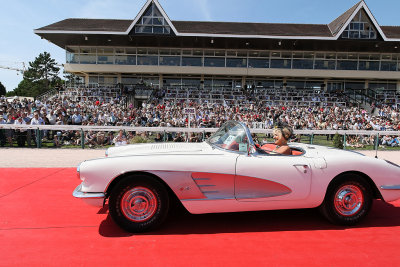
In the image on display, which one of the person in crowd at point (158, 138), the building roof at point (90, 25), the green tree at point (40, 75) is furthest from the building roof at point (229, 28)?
the green tree at point (40, 75)

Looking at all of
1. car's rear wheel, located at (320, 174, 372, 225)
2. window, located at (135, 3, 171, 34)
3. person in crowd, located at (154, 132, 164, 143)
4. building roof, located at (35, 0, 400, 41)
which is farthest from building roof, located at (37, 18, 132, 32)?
car's rear wheel, located at (320, 174, 372, 225)

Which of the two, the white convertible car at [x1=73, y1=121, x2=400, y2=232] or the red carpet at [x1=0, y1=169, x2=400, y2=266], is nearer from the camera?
the red carpet at [x1=0, y1=169, x2=400, y2=266]

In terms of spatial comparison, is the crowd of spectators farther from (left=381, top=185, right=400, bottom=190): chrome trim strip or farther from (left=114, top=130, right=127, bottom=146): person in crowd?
(left=381, top=185, right=400, bottom=190): chrome trim strip

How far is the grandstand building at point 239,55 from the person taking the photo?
25297mm

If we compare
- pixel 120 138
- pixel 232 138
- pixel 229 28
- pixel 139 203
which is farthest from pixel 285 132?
pixel 229 28

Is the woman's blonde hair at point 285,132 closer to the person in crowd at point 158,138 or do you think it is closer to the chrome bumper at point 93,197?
the chrome bumper at point 93,197

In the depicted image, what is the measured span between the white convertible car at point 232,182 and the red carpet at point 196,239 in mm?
308

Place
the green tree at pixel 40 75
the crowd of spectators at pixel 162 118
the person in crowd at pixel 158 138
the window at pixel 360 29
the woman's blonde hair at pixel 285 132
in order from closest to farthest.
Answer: the woman's blonde hair at pixel 285 132 → the person in crowd at pixel 158 138 → the crowd of spectators at pixel 162 118 → the window at pixel 360 29 → the green tree at pixel 40 75

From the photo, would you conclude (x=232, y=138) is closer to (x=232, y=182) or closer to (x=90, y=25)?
(x=232, y=182)

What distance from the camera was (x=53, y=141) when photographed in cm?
1055

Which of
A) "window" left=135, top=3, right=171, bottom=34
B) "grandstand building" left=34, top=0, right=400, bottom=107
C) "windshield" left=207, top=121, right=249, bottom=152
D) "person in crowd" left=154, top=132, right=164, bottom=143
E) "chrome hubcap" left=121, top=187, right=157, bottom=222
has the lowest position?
"chrome hubcap" left=121, top=187, right=157, bottom=222

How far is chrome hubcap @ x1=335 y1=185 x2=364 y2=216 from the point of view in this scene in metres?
3.57

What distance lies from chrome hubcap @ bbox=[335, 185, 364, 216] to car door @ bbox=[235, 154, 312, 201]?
0.52 metres

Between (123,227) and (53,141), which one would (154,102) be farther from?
(123,227)
